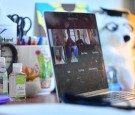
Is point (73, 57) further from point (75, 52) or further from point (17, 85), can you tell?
point (17, 85)

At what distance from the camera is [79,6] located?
1356 millimetres

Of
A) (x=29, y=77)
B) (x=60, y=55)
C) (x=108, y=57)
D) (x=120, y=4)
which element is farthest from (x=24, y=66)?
(x=120, y=4)

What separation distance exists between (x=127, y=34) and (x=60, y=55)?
1.79 feet

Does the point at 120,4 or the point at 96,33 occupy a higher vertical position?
the point at 120,4

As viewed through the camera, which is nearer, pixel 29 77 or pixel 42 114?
pixel 42 114

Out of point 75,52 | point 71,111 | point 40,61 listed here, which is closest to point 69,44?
point 75,52

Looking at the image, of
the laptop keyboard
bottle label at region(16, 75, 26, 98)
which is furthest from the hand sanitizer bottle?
the laptop keyboard

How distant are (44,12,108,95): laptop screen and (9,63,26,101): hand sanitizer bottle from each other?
11cm

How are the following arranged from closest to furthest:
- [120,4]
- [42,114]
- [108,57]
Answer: [42,114] < [108,57] < [120,4]

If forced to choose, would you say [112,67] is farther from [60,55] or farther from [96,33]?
[60,55]

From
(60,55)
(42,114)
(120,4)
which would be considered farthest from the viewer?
(120,4)

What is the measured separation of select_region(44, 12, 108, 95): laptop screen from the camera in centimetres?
88

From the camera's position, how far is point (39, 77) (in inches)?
39.9

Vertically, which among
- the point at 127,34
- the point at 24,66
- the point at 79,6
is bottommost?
the point at 24,66
